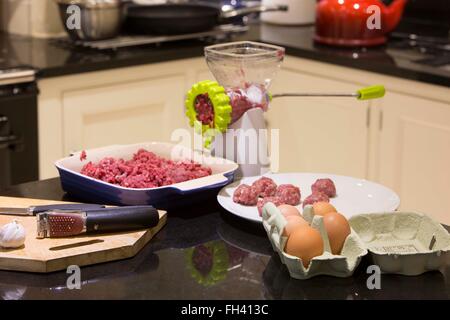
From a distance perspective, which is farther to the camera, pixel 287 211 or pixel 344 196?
pixel 344 196

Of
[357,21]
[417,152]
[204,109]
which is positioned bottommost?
[417,152]

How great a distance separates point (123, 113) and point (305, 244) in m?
1.84

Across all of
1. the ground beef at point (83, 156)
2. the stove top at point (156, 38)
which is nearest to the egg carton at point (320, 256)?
the ground beef at point (83, 156)

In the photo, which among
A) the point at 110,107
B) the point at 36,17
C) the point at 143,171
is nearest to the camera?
the point at 143,171

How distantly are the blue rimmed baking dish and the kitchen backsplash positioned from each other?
165cm

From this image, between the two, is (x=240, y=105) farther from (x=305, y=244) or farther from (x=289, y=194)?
(x=305, y=244)

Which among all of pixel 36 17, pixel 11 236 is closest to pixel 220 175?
pixel 11 236

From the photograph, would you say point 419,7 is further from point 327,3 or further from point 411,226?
point 411,226

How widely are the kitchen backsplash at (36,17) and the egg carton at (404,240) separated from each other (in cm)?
215

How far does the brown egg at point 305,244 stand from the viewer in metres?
1.38

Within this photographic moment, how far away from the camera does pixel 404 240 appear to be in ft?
4.95

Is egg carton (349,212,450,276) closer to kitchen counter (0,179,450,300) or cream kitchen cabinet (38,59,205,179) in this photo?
kitchen counter (0,179,450,300)

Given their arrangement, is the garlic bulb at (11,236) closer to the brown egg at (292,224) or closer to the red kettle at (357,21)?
the brown egg at (292,224)

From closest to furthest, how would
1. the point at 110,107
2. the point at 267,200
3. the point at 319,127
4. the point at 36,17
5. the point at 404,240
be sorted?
the point at 404,240
the point at 267,200
the point at 110,107
the point at 319,127
the point at 36,17
